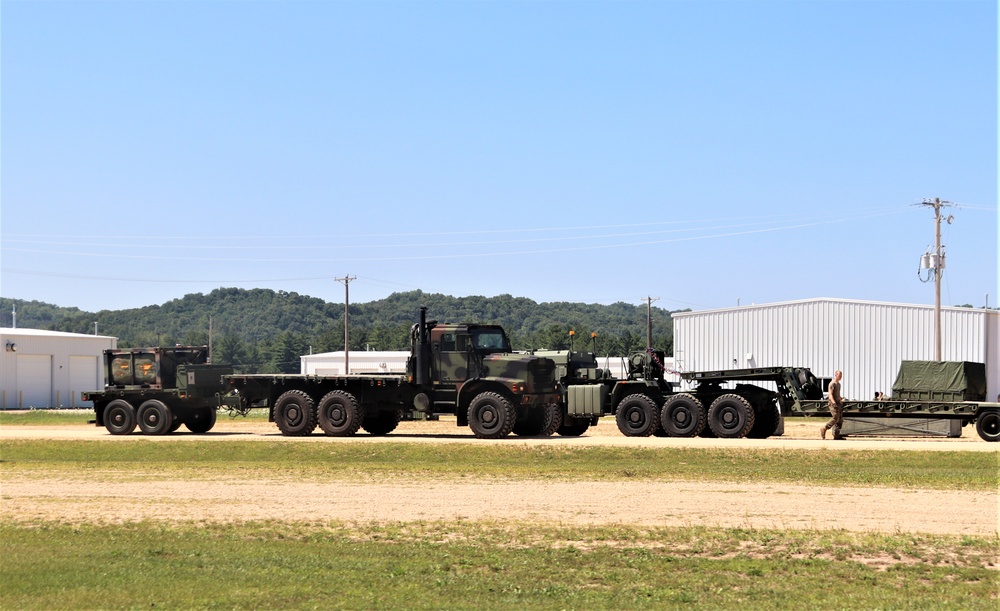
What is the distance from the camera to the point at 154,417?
33.8 meters

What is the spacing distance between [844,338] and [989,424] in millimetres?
27912

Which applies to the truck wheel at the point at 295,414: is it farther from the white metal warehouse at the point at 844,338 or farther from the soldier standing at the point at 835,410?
the white metal warehouse at the point at 844,338

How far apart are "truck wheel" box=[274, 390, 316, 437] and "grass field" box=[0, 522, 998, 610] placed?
55.4 feet

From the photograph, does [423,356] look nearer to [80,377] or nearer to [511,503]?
[511,503]

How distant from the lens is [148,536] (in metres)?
14.1

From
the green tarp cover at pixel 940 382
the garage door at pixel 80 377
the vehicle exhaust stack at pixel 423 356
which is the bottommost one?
the garage door at pixel 80 377

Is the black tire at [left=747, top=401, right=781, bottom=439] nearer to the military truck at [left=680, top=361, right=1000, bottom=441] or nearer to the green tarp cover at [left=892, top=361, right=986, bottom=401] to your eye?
the military truck at [left=680, top=361, right=1000, bottom=441]

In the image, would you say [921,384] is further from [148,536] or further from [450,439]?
[148,536]

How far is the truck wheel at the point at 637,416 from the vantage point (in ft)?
103

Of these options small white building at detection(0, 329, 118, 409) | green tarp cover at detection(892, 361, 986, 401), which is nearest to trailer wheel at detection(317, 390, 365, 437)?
green tarp cover at detection(892, 361, 986, 401)

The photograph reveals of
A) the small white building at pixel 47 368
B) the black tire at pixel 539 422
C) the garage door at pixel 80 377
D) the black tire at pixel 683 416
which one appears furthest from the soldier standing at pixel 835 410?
the garage door at pixel 80 377

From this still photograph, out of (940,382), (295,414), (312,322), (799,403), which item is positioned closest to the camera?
(799,403)

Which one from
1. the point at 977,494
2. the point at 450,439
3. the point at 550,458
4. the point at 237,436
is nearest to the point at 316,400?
the point at 237,436

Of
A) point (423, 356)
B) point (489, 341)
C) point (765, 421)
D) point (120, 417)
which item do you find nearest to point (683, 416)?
point (765, 421)
